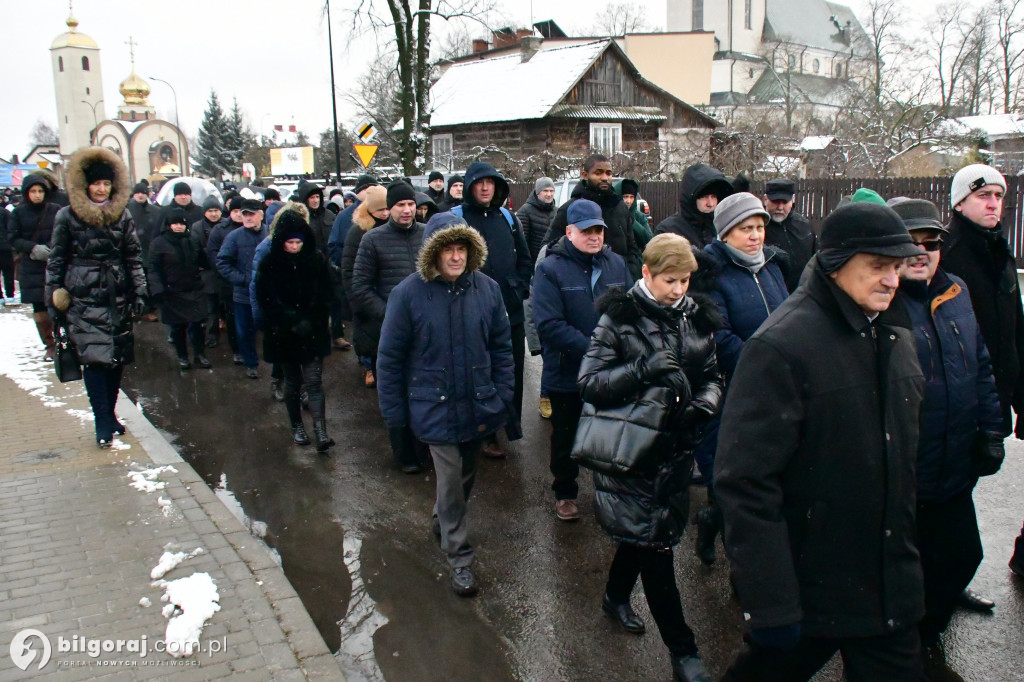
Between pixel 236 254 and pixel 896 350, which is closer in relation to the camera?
pixel 896 350

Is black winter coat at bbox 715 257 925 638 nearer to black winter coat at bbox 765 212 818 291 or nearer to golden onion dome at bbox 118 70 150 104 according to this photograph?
black winter coat at bbox 765 212 818 291

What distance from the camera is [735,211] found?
4344 millimetres

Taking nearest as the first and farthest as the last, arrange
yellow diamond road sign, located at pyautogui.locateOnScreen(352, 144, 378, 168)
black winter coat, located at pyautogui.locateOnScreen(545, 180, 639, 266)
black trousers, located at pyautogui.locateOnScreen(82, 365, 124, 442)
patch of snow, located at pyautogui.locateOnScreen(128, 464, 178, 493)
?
1. patch of snow, located at pyautogui.locateOnScreen(128, 464, 178, 493)
2. black trousers, located at pyautogui.locateOnScreen(82, 365, 124, 442)
3. black winter coat, located at pyautogui.locateOnScreen(545, 180, 639, 266)
4. yellow diamond road sign, located at pyautogui.locateOnScreen(352, 144, 378, 168)

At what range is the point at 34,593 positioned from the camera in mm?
4203

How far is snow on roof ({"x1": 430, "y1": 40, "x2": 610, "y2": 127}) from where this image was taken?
36.8m

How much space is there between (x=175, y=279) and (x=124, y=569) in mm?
5858

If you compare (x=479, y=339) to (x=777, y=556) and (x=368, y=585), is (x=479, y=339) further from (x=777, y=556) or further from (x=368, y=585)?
(x=777, y=556)

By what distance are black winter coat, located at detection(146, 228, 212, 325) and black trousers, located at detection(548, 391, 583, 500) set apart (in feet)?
19.7

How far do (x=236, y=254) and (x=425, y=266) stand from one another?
5.29 metres

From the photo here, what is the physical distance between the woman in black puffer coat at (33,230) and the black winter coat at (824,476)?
30.4 ft

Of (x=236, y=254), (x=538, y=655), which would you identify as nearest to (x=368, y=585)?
(x=538, y=655)

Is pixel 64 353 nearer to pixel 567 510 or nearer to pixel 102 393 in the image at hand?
pixel 102 393

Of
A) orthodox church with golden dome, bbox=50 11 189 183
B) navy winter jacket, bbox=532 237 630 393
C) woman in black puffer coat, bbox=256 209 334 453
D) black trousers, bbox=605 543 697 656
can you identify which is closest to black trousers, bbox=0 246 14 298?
woman in black puffer coat, bbox=256 209 334 453

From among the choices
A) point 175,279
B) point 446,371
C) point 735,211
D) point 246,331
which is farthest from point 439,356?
point 175,279
